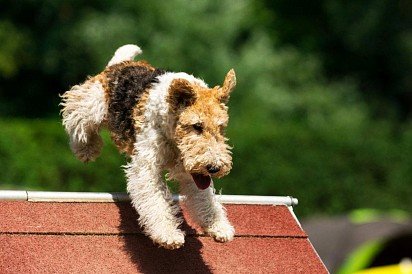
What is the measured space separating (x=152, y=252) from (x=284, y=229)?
1.20m

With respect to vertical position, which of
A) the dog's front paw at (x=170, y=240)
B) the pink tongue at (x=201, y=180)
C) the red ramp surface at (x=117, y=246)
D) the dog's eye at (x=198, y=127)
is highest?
the dog's eye at (x=198, y=127)

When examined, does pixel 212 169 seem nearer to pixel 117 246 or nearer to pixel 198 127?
pixel 198 127

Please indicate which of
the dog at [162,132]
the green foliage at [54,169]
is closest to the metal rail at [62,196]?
the dog at [162,132]

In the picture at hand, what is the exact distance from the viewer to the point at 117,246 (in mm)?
7246

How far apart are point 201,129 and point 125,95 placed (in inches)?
33.9

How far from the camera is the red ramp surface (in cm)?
692

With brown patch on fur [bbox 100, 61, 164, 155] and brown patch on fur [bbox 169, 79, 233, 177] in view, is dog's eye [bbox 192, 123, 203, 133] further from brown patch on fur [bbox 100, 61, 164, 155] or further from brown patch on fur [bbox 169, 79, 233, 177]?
brown patch on fur [bbox 100, 61, 164, 155]

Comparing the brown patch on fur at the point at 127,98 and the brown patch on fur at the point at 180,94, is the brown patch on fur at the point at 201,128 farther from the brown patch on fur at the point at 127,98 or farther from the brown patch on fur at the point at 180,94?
the brown patch on fur at the point at 127,98

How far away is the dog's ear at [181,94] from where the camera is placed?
6.79 m

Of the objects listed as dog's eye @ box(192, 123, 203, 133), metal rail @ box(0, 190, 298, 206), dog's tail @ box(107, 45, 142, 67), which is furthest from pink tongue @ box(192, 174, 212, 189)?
dog's tail @ box(107, 45, 142, 67)

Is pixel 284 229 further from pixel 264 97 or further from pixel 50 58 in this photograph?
pixel 50 58

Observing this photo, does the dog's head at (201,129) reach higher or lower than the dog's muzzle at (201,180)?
higher

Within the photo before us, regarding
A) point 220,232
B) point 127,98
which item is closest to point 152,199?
point 220,232

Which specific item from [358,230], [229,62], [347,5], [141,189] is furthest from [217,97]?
[347,5]
